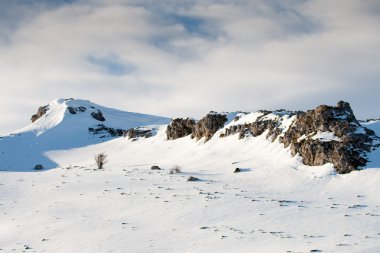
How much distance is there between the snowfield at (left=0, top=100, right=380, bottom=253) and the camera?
89.2 feet

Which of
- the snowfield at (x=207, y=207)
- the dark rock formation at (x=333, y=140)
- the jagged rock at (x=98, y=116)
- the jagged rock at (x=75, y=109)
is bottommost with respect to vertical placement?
the snowfield at (x=207, y=207)

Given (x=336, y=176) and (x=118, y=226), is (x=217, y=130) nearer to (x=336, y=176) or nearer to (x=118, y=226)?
(x=336, y=176)

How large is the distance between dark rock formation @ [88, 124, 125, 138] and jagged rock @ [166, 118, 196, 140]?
2891 centimetres

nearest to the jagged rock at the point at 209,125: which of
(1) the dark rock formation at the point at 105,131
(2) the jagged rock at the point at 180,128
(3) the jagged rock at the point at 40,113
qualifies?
(2) the jagged rock at the point at 180,128

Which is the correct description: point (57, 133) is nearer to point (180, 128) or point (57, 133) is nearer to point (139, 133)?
point (139, 133)

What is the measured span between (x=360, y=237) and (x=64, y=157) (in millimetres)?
84051

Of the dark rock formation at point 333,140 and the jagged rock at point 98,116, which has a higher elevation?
the jagged rock at point 98,116

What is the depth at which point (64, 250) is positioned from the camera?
26.8 meters

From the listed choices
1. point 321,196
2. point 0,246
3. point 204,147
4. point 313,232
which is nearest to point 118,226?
point 0,246

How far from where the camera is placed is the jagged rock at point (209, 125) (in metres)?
79.4

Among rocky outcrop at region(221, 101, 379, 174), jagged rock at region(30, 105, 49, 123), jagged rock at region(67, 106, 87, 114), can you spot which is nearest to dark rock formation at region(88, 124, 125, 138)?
jagged rock at region(67, 106, 87, 114)

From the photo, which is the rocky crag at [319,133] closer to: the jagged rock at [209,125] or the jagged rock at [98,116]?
the jagged rock at [209,125]

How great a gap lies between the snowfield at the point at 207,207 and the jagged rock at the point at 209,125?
8.89 meters

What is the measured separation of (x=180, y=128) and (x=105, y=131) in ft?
126
